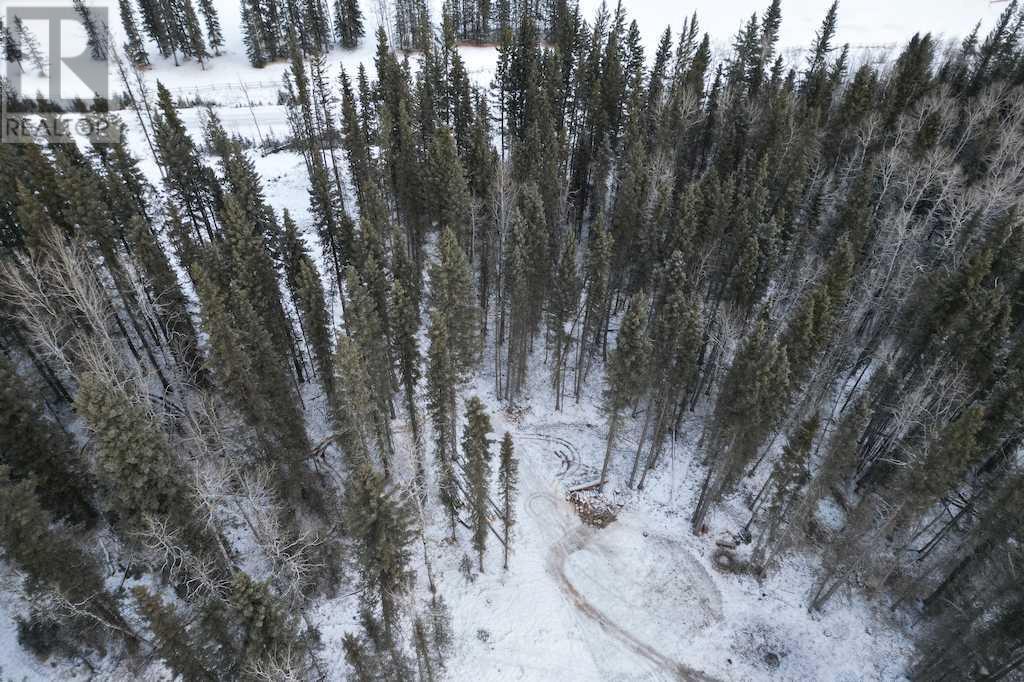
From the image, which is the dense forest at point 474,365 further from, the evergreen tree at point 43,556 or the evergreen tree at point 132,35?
the evergreen tree at point 132,35

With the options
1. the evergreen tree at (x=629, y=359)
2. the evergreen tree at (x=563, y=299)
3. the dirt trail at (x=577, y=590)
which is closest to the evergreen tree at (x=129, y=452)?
the dirt trail at (x=577, y=590)

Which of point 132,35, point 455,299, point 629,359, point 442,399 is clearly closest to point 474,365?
point 455,299

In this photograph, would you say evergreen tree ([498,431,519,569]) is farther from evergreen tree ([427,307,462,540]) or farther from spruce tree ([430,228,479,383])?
spruce tree ([430,228,479,383])

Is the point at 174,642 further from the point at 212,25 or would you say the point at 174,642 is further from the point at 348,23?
the point at 212,25

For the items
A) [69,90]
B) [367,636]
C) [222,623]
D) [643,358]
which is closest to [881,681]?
[643,358]

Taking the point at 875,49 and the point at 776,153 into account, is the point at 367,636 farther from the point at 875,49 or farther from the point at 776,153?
the point at 875,49

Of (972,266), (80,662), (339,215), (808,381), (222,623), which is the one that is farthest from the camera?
(339,215)
